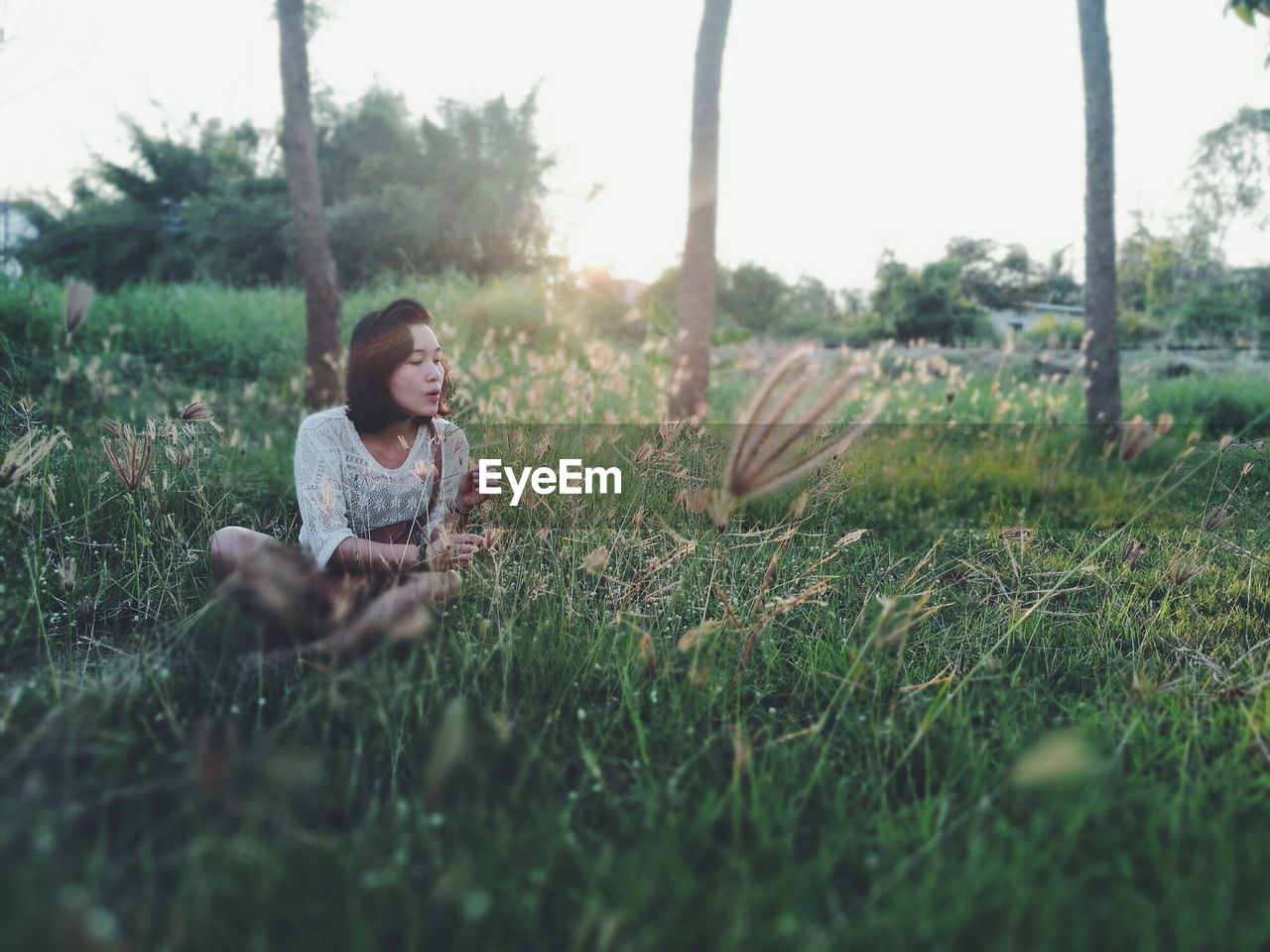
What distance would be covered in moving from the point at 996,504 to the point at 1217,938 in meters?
2.77

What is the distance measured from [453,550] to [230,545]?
0.74m

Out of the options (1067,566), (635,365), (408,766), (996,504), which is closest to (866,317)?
(635,365)

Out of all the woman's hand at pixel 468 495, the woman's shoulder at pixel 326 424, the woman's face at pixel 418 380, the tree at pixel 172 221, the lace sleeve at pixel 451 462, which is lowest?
the woman's hand at pixel 468 495

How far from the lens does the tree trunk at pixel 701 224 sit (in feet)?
18.9

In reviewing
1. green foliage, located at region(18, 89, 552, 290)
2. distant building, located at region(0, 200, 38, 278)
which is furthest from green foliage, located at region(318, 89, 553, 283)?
distant building, located at region(0, 200, 38, 278)

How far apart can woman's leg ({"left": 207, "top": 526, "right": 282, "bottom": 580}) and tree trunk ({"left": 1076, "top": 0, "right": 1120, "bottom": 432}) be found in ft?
17.3

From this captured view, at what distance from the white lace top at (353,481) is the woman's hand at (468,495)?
47 mm

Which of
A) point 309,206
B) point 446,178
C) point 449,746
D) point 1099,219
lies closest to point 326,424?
point 449,746

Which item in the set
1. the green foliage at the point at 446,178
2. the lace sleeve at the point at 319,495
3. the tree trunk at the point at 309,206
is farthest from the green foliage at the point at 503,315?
the green foliage at the point at 446,178

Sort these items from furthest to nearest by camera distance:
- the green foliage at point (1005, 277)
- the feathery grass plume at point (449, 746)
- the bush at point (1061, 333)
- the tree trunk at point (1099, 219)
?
1. the green foliage at point (1005, 277)
2. the bush at point (1061, 333)
3. the tree trunk at point (1099, 219)
4. the feathery grass plume at point (449, 746)

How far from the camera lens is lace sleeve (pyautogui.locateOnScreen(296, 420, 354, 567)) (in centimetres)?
225

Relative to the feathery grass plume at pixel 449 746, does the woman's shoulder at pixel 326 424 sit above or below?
above

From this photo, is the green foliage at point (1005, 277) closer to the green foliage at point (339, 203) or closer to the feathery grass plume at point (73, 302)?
the green foliage at point (339, 203)

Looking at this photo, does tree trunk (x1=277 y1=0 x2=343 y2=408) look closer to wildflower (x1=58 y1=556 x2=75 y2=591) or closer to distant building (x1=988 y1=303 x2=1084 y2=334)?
wildflower (x1=58 y1=556 x2=75 y2=591)
